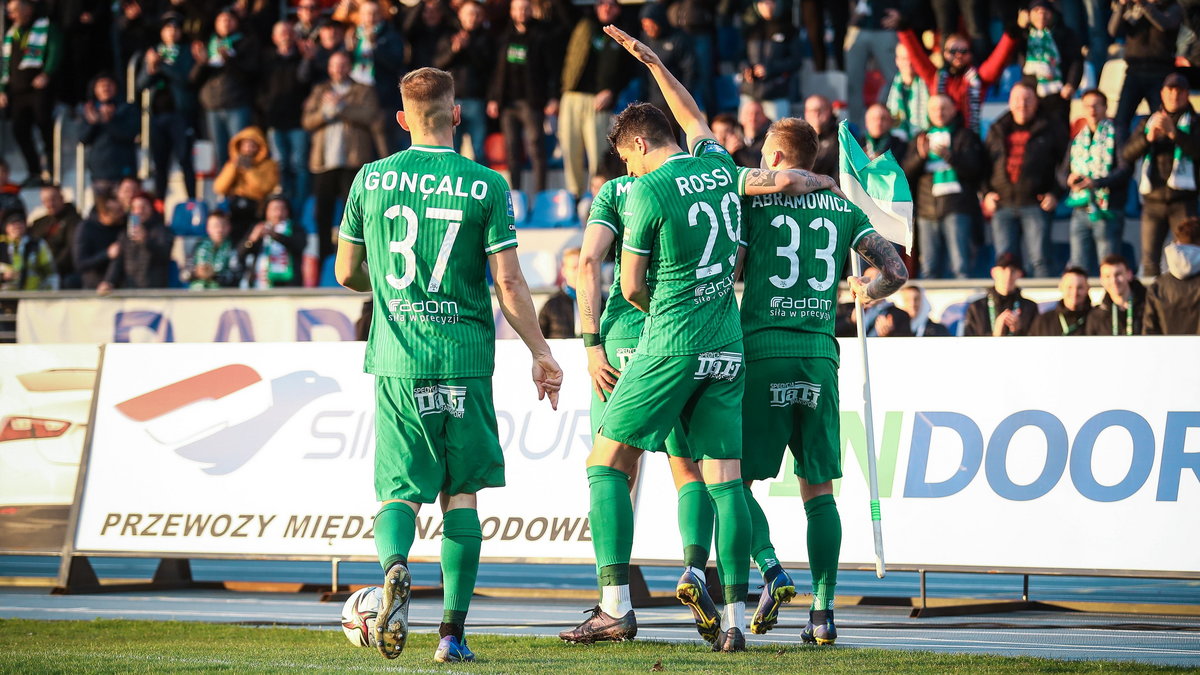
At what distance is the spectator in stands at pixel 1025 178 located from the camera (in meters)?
15.0

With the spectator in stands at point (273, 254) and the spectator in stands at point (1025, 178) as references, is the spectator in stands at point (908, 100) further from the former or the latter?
the spectator in stands at point (273, 254)

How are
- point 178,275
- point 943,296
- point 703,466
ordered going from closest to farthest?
point 703,466
point 943,296
point 178,275

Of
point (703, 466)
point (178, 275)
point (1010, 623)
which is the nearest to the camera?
point (703, 466)

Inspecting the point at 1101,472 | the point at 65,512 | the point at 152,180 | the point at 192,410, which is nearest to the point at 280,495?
the point at 192,410

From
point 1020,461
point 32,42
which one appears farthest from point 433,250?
point 32,42

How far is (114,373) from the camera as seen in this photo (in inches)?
457

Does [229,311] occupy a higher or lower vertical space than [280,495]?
higher

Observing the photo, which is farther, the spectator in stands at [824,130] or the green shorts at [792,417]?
the spectator in stands at [824,130]

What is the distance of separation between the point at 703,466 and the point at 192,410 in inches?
211

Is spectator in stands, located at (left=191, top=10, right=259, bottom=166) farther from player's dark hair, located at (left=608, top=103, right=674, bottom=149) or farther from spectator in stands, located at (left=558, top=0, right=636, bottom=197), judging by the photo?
player's dark hair, located at (left=608, top=103, right=674, bottom=149)

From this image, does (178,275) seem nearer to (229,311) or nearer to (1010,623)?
(229,311)

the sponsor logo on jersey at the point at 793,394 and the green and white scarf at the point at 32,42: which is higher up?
the green and white scarf at the point at 32,42

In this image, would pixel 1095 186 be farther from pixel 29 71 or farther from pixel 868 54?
pixel 29 71

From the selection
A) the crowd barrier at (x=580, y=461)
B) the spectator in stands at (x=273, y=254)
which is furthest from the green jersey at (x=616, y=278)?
the spectator in stands at (x=273, y=254)
